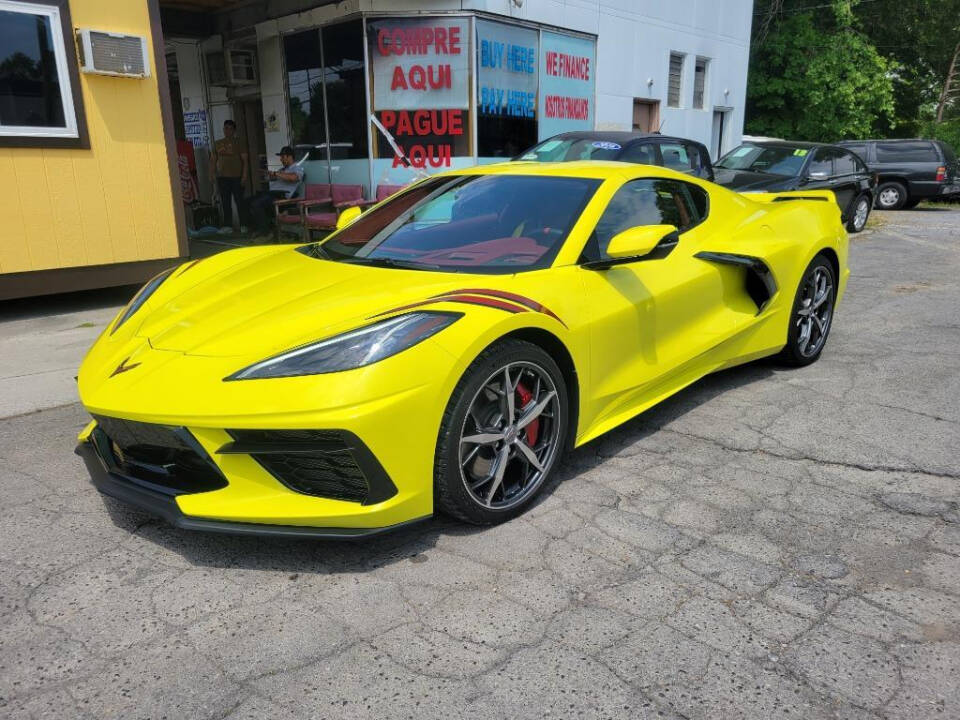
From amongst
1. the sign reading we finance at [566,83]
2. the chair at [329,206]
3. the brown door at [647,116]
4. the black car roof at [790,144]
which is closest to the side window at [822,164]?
the black car roof at [790,144]

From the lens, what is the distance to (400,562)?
272 cm

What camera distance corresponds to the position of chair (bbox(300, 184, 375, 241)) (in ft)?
34.6

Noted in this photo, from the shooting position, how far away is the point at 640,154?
920cm

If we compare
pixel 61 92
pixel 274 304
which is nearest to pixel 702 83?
pixel 61 92

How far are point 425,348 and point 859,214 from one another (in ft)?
42.7

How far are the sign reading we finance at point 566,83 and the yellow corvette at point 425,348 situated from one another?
831cm

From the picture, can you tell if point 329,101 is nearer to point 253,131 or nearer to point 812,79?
point 253,131

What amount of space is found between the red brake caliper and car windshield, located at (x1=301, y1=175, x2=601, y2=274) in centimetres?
50

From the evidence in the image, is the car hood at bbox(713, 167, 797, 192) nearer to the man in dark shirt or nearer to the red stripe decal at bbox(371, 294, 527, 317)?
the man in dark shirt

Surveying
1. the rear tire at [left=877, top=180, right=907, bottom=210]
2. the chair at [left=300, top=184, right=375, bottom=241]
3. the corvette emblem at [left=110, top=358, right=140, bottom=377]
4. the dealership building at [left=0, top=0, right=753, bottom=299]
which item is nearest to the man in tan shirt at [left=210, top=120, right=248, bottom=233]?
the dealership building at [left=0, top=0, right=753, bottom=299]

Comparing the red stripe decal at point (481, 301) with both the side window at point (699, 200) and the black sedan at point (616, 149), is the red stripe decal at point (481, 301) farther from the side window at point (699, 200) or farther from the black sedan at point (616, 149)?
the black sedan at point (616, 149)

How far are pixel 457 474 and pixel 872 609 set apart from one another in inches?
56.0

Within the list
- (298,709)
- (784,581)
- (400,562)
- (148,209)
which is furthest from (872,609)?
(148,209)

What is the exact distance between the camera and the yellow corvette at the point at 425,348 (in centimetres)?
248
